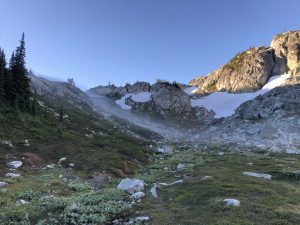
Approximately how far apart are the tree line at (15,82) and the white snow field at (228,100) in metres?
107

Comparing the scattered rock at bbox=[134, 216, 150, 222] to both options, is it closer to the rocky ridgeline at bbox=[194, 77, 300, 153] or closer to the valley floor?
the valley floor

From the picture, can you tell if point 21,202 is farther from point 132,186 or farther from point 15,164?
point 15,164

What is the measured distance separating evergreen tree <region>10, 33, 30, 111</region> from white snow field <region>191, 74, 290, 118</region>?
106382mm

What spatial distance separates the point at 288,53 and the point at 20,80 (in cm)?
14659

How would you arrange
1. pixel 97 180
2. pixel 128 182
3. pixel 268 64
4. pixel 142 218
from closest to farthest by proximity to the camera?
pixel 142 218, pixel 128 182, pixel 97 180, pixel 268 64

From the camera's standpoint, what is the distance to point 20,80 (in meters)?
74.9

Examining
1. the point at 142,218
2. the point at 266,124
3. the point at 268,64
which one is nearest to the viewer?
the point at 142,218

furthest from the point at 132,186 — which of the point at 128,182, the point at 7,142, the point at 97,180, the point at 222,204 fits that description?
the point at 7,142

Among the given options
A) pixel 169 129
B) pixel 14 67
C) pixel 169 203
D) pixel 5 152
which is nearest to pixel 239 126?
pixel 169 129

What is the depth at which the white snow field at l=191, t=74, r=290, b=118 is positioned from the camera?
169688mm

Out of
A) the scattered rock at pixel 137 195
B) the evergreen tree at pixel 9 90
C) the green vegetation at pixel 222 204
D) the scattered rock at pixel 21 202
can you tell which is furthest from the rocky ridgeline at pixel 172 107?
the scattered rock at pixel 21 202

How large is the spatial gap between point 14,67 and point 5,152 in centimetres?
3619

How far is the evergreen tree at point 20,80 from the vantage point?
71.2m

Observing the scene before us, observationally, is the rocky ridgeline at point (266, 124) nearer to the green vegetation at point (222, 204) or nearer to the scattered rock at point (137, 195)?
the green vegetation at point (222, 204)
